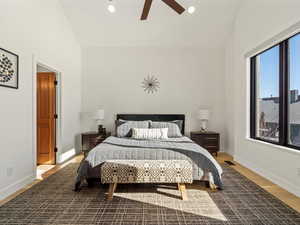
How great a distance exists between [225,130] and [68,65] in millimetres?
4290

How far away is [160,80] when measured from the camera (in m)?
5.58

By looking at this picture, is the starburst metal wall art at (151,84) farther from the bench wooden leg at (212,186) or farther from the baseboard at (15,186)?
the baseboard at (15,186)

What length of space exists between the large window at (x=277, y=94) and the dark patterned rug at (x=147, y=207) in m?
1.03

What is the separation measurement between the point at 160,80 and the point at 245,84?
2137mm

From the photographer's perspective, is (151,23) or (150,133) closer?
(150,133)

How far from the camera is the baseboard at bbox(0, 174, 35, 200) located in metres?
2.65

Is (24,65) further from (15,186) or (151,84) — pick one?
(151,84)

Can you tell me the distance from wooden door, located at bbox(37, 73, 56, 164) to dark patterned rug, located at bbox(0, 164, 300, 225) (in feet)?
5.04

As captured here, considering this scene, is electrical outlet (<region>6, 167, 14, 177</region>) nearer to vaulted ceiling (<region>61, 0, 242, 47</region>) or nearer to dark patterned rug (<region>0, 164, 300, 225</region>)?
dark patterned rug (<region>0, 164, 300, 225</region>)

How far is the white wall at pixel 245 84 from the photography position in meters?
2.90

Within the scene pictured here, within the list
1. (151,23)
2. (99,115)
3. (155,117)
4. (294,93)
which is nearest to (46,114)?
(99,115)

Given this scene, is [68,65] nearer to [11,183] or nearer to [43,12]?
[43,12]

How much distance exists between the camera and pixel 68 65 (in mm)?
4871

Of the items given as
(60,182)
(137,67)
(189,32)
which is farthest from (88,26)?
(60,182)
